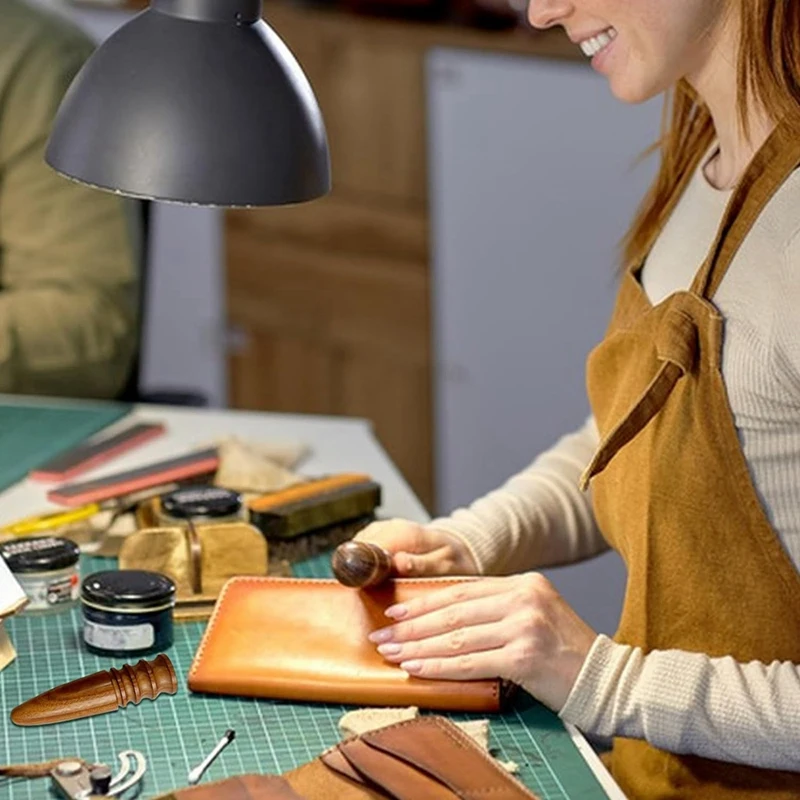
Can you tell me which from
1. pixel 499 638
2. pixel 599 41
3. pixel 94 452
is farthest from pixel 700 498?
pixel 94 452

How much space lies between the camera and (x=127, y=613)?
175 cm

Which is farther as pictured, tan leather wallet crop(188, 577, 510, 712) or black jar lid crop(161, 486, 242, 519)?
black jar lid crop(161, 486, 242, 519)

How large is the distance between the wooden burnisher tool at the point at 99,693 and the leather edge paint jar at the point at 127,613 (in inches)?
2.0

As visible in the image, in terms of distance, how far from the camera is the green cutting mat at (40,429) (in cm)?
233

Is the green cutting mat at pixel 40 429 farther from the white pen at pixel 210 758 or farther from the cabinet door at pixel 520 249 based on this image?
the cabinet door at pixel 520 249

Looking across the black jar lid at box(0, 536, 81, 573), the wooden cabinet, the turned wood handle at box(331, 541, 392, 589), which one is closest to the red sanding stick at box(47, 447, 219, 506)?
the black jar lid at box(0, 536, 81, 573)

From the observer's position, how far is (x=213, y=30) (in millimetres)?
1604

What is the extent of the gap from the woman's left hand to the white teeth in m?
0.50

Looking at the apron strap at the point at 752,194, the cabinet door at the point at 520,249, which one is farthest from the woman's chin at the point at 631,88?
the cabinet door at the point at 520,249

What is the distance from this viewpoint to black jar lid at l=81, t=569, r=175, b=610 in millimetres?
1754

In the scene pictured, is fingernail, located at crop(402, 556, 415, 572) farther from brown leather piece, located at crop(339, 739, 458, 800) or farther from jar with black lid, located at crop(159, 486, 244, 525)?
brown leather piece, located at crop(339, 739, 458, 800)

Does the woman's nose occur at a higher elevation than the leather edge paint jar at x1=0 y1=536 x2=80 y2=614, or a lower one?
higher

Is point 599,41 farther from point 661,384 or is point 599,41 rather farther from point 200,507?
point 200,507

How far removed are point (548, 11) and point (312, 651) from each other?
0.63 metres
